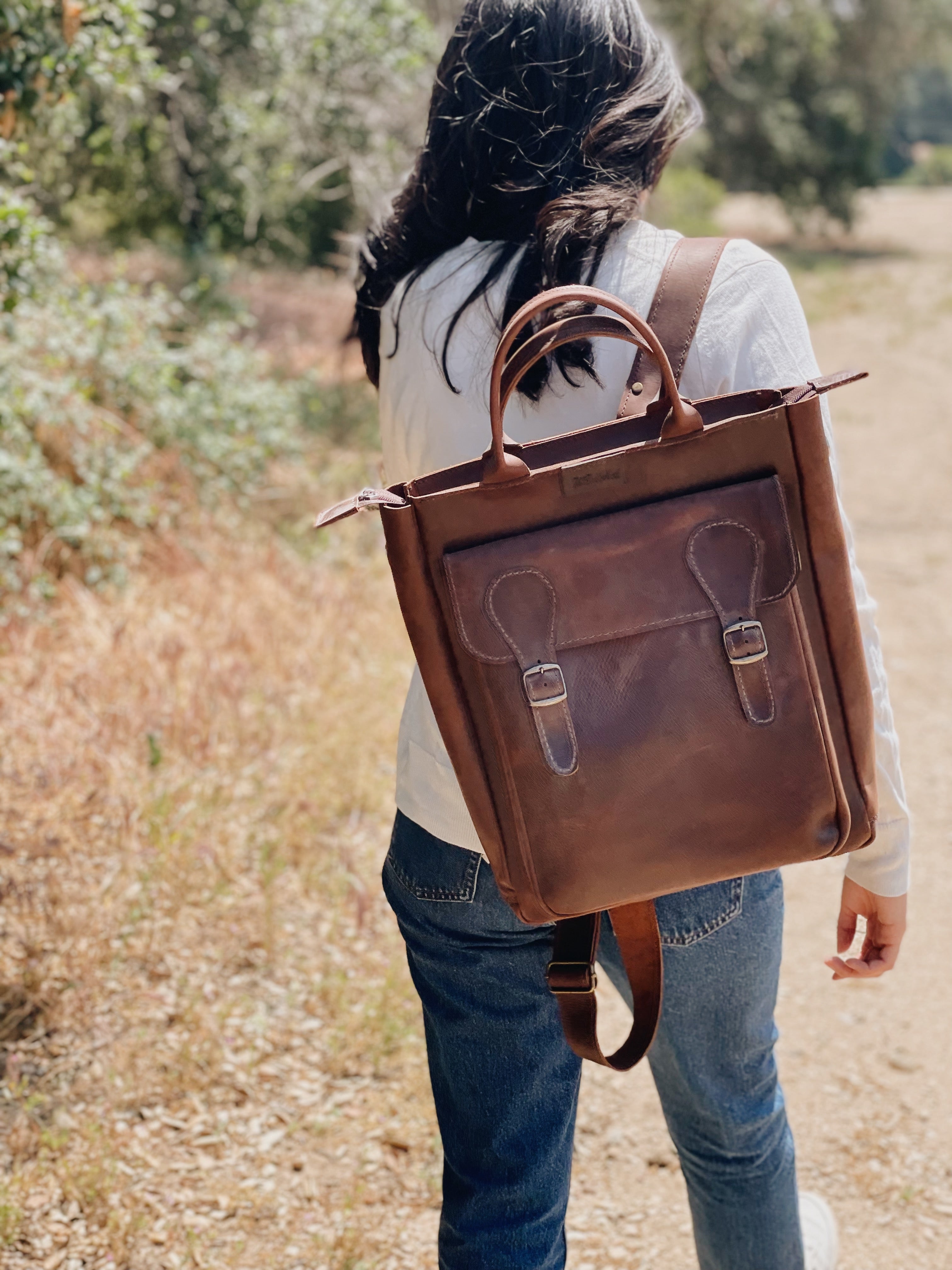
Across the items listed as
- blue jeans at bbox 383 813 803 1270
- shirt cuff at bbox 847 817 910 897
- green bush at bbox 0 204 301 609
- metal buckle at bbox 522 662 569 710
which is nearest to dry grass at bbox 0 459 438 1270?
green bush at bbox 0 204 301 609

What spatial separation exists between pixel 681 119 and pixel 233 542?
3760 millimetres

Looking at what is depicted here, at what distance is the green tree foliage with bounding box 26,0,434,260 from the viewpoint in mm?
5727

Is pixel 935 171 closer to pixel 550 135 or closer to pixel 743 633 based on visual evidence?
pixel 550 135

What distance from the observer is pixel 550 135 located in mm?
1156

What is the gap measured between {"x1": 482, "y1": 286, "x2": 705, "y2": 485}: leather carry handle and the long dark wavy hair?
0.11 metres

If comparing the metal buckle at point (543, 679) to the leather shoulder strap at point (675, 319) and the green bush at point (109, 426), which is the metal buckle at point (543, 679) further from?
the green bush at point (109, 426)

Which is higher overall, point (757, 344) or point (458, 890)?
point (757, 344)

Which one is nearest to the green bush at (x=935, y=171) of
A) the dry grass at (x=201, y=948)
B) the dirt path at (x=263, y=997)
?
the dirt path at (x=263, y=997)

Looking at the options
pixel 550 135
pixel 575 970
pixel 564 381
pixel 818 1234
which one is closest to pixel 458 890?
pixel 575 970

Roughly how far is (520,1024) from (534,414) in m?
0.66

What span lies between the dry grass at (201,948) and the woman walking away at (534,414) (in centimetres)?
96

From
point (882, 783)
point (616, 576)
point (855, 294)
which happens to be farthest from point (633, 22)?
point (855, 294)

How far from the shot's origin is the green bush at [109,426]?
4.10 metres

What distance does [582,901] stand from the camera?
1092 mm
